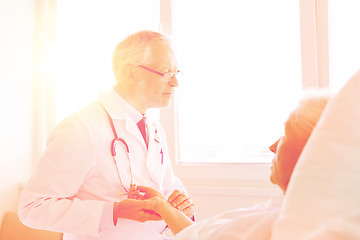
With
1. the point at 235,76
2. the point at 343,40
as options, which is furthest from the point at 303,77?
the point at 235,76

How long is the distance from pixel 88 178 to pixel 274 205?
2.70 feet

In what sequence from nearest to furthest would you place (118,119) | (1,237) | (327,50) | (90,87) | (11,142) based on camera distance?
(118,119)
(327,50)
(1,237)
(11,142)
(90,87)

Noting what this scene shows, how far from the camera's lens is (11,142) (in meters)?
2.37

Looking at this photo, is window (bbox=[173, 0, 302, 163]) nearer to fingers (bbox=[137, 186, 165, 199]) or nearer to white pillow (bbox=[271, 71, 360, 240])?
fingers (bbox=[137, 186, 165, 199])

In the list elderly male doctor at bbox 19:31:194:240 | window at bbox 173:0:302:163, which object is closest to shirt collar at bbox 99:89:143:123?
elderly male doctor at bbox 19:31:194:240

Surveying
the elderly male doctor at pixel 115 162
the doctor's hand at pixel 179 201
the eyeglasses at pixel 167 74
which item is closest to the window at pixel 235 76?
the eyeglasses at pixel 167 74

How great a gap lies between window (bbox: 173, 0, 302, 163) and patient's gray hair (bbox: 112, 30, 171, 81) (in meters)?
0.45

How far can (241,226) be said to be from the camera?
612 mm

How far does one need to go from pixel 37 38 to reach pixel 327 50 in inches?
81.3

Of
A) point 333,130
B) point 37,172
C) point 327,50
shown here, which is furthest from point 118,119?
point 327,50

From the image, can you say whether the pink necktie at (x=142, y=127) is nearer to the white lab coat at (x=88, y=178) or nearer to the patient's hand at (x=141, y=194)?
the white lab coat at (x=88, y=178)

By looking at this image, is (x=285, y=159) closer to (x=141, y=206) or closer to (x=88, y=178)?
(x=141, y=206)

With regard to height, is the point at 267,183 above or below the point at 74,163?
below

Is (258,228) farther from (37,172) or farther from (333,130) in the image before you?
(37,172)
